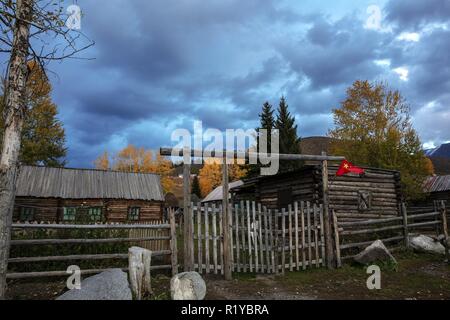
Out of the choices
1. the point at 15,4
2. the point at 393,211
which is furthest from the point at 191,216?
the point at 393,211

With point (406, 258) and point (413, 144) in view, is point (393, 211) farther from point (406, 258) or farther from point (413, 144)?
point (413, 144)

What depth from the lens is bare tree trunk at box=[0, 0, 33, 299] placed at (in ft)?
17.9

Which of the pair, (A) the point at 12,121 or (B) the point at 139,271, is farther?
(B) the point at 139,271

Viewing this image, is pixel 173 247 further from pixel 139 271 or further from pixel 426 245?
pixel 426 245

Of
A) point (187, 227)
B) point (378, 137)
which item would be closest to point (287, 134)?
point (378, 137)

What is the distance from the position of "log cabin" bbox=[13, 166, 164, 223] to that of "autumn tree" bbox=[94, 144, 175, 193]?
2896 cm

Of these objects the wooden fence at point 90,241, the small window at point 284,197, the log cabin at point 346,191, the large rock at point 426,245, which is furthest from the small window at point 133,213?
the large rock at point 426,245

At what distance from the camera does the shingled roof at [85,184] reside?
24.1 meters

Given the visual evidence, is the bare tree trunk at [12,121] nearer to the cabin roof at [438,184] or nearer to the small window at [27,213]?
the small window at [27,213]

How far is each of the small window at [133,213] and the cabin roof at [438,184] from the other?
2660 centimetres

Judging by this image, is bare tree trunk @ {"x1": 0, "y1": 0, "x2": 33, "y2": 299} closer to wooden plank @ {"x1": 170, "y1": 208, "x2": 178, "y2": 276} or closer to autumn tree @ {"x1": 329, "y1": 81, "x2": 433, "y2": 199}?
wooden plank @ {"x1": 170, "y1": 208, "x2": 178, "y2": 276}

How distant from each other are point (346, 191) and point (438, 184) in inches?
896

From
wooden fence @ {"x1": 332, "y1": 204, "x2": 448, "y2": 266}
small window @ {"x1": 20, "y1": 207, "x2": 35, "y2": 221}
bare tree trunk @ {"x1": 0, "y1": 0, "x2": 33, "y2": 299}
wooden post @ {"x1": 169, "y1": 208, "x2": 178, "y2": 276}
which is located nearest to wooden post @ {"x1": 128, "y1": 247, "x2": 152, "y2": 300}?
wooden post @ {"x1": 169, "y1": 208, "x2": 178, "y2": 276}

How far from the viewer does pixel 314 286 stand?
866 cm
